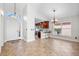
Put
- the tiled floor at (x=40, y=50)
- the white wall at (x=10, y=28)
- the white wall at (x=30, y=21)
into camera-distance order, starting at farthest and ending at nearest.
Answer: the white wall at (x=10, y=28) < the white wall at (x=30, y=21) < the tiled floor at (x=40, y=50)

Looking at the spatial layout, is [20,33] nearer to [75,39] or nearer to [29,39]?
[29,39]

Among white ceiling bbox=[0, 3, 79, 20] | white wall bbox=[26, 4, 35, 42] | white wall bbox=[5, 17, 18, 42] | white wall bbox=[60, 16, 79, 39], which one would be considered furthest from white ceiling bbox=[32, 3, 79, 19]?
white wall bbox=[5, 17, 18, 42]

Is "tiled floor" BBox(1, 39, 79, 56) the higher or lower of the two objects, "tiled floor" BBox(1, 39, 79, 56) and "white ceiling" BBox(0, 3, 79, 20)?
the lower

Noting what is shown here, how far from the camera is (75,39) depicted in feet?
29.4

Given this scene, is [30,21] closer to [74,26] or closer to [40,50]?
[40,50]

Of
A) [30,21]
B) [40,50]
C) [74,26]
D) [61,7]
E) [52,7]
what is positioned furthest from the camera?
[74,26]

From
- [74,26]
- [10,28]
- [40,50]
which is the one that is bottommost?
[40,50]

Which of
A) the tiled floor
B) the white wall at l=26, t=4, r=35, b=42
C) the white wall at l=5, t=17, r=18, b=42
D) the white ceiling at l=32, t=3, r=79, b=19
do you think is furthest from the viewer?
the white wall at l=5, t=17, r=18, b=42

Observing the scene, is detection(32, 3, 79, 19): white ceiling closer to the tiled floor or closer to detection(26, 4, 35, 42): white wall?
detection(26, 4, 35, 42): white wall

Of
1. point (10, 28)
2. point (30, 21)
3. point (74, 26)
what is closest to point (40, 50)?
point (30, 21)

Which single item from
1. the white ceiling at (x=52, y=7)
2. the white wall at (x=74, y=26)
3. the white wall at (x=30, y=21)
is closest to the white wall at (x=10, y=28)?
the white ceiling at (x=52, y=7)

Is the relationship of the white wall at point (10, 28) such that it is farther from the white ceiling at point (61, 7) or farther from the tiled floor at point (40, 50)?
the tiled floor at point (40, 50)

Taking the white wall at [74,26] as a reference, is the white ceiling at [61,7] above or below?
above

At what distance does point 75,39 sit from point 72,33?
2.05 feet
